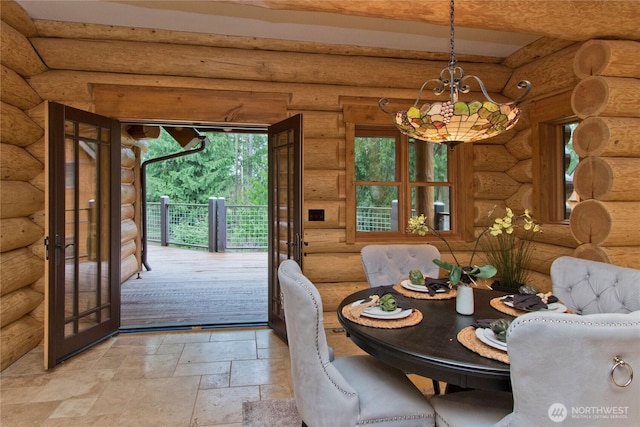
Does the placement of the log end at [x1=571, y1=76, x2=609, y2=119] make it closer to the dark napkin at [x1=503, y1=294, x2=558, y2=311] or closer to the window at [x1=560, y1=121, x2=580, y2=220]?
the window at [x1=560, y1=121, x2=580, y2=220]

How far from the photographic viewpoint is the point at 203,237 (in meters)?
9.70

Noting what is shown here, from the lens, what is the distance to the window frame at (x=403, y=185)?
3908 millimetres

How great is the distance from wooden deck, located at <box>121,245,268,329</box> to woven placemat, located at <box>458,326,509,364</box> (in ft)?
9.25

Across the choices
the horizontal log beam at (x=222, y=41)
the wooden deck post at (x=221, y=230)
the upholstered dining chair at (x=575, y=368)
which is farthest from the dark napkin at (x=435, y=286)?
the wooden deck post at (x=221, y=230)

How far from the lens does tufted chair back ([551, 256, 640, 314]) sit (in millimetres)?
2004

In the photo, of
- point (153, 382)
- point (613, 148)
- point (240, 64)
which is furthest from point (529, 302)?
point (240, 64)

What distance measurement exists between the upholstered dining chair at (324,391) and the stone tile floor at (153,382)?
3.15 feet

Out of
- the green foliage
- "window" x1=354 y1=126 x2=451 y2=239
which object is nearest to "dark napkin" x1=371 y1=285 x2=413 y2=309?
"window" x1=354 y1=126 x2=451 y2=239

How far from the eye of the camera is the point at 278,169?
12.8ft

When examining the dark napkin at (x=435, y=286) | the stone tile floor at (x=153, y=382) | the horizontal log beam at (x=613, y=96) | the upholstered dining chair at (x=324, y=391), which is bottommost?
the stone tile floor at (x=153, y=382)

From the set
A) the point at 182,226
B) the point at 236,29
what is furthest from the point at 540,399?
the point at 182,226

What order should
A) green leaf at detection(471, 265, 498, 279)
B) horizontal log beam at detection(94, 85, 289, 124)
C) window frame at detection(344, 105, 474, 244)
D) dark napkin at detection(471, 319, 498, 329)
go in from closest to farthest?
1. dark napkin at detection(471, 319, 498, 329)
2. green leaf at detection(471, 265, 498, 279)
3. horizontal log beam at detection(94, 85, 289, 124)
4. window frame at detection(344, 105, 474, 244)

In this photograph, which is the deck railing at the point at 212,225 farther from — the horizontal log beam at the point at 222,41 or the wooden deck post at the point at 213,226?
the horizontal log beam at the point at 222,41

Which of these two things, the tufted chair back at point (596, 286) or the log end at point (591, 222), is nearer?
the tufted chair back at point (596, 286)
